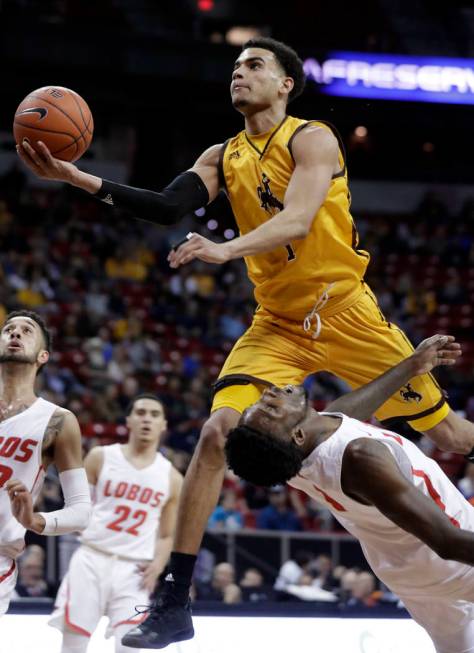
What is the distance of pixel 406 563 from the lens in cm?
436

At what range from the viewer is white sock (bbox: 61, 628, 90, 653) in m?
6.89

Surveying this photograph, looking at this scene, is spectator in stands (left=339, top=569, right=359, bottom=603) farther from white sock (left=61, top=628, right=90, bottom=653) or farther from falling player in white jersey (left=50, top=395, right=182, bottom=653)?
white sock (left=61, top=628, right=90, bottom=653)

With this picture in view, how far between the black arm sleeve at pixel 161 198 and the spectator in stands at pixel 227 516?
20.3 feet

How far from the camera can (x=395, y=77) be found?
18000 millimetres

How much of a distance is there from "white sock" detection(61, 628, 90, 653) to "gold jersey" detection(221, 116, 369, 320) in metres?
2.94

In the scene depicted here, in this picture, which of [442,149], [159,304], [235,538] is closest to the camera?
[235,538]

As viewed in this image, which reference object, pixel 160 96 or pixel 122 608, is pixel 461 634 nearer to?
pixel 122 608

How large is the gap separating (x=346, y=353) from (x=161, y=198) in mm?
1117

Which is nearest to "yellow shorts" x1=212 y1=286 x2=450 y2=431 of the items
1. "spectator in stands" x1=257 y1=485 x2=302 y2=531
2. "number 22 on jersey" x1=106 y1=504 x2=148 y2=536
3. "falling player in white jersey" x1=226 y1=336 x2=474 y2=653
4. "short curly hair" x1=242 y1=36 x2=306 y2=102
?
"falling player in white jersey" x1=226 y1=336 x2=474 y2=653

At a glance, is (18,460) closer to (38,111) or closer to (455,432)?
(38,111)

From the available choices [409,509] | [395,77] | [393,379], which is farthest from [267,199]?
[395,77]

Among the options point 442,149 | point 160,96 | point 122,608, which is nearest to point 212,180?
point 122,608

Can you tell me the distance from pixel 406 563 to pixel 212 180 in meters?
2.05

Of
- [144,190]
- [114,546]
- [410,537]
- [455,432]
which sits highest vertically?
[144,190]
